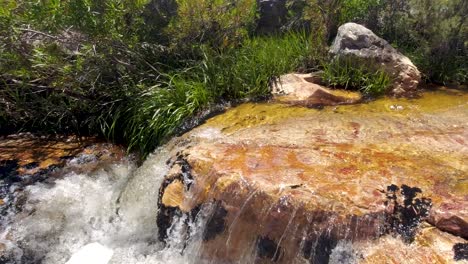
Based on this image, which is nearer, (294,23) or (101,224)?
(101,224)

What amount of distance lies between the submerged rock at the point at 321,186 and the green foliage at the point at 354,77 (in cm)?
100

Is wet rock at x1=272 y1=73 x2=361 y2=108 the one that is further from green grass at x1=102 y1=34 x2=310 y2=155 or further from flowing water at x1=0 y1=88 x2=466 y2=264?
flowing water at x1=0 y1=88 x2=466 y2=264

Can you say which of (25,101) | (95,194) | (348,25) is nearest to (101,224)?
(95,194)

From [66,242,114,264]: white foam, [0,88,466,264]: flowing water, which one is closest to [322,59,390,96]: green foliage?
[0,88,466,264]: flowing water

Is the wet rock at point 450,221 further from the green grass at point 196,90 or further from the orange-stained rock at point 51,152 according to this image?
the orange-stained rock at point 51,152

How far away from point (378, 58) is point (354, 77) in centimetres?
46

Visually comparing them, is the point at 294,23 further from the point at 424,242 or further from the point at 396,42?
the point at 424,242

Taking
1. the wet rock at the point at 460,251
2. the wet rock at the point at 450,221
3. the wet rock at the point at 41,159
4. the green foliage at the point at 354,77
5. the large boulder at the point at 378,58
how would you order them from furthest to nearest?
1. the large boulder at the point at 378,58
2. the green foliage at the point at 354,77
3. the wet rock at the point at 41,159
4. the wet rock at the point at 450,221
5. the wet rock at the point at 460,251

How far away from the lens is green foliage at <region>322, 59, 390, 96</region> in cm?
619

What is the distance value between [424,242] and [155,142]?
12.5 ft

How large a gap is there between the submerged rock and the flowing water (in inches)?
2.8

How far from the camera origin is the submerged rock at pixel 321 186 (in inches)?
129

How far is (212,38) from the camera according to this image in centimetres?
692

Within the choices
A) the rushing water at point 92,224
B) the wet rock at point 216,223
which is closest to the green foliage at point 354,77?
the rushing water at point 92,224
